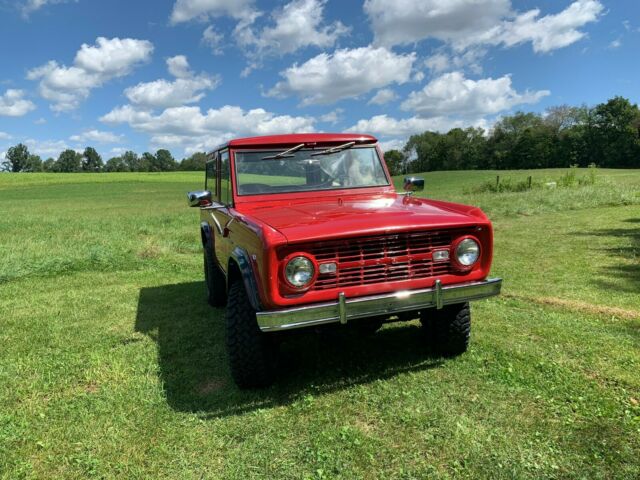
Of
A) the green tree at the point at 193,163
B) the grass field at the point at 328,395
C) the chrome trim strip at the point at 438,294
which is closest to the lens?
the grass field at the point at 328,395

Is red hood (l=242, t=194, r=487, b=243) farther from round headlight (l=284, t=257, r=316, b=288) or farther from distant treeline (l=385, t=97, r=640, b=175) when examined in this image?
distant treeline (l=385, t=97, r=640, b=175)

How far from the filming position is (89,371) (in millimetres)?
4082

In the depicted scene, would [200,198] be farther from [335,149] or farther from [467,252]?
[467,252]

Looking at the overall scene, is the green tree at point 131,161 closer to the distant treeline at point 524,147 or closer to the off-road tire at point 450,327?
the distant treeline at point 524,147

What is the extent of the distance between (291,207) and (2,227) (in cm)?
1207

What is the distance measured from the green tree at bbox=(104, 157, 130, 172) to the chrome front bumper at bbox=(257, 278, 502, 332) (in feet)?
412

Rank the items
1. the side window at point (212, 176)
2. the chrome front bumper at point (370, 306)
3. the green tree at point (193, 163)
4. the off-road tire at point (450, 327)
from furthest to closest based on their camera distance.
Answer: the green tree at point (193, 163) → the side window at point (212, 176) → the off-road tire at point (450, 327) → the chrome front bumper at point (370, 306)

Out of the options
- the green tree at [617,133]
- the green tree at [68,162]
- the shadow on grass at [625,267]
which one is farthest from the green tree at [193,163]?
the shadow on grass at [625,267]

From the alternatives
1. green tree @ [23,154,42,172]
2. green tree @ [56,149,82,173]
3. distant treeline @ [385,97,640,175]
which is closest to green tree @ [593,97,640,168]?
distant treeline @ [385,97,640,175]

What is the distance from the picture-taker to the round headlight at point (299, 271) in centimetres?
310

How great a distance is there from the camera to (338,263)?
321cm

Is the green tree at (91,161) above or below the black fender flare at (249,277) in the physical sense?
above

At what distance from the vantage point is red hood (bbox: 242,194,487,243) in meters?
3.15

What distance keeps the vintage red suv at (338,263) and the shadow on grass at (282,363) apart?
196 millimetres
